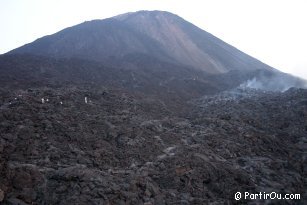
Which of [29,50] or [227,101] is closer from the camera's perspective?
[227,101]

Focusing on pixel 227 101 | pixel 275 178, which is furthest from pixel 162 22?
pixel 275 178

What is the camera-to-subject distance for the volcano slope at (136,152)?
399 inches

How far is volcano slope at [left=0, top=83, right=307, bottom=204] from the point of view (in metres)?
10.1

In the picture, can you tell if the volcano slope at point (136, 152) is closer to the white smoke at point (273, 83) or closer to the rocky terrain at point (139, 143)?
the rocky terrain at point (139, 143)

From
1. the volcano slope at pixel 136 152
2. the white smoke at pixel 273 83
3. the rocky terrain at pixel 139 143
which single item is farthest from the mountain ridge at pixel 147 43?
the volcano slope at pixel 136 152

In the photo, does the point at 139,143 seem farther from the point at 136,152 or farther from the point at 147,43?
the point at 147,43

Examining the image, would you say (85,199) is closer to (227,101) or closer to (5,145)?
(5,145)

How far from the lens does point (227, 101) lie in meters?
26.0

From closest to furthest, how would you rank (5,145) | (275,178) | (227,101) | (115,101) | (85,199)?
1. (85,199)
2. (5,145)
3. (275,178)
4. (115,101)
5. (227,101)

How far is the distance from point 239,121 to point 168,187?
915 cm

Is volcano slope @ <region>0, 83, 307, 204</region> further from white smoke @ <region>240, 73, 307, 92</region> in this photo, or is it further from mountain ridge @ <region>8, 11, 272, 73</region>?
mountain ridge @ <region>8, 11, 272, 73</region>

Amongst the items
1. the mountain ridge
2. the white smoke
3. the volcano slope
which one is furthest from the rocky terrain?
the mountain ridge

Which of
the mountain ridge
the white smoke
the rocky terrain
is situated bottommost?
the white smoke

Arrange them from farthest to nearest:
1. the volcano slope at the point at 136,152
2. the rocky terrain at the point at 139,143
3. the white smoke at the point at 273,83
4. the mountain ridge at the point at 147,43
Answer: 1. the mountain ridge at the point at 147,43
2. the white smoke at the point at 273,83
3. the rocky terrain at the point at 139,143
4. the volcano slope at the point at 136,152
